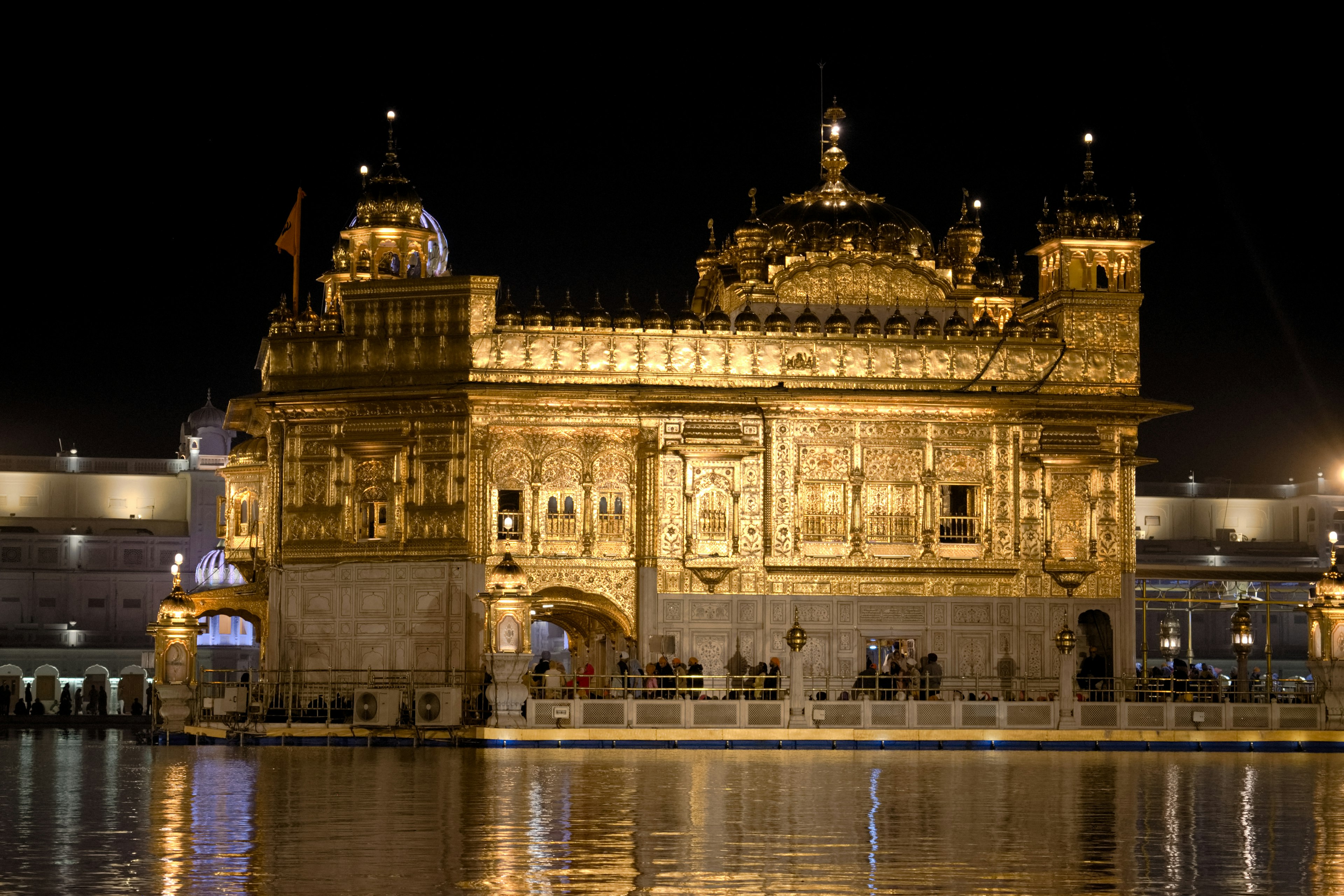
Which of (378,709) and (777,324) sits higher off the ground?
(777,324)

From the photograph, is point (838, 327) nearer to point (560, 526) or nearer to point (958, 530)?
point (958, 530)

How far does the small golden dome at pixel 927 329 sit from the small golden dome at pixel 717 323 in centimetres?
355

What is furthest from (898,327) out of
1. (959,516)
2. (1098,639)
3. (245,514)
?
(245,514)

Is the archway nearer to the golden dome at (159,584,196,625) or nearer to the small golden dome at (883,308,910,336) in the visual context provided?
the small golden dome at (883,308,910,336)

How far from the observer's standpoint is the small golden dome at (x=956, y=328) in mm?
37656

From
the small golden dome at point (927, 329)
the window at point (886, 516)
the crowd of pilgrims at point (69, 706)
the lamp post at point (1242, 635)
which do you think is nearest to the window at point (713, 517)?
the window at point (886, 516)

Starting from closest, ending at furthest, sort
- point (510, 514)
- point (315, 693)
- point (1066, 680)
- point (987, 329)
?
point (1066, 680)
point (315, 693)
point (510, 514)
point (987, 329)

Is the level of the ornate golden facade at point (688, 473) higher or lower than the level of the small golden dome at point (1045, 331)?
lower

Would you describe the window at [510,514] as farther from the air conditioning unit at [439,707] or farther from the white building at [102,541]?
the white building at [102,541]

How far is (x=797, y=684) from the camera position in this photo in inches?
1224

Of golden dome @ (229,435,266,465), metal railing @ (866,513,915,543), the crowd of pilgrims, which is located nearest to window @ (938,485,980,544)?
metal railing @ (866,513,915,543)

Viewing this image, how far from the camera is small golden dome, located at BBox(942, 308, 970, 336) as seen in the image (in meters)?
37.7

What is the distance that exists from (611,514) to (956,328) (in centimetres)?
751

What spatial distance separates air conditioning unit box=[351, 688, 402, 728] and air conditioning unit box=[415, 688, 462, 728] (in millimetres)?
361
